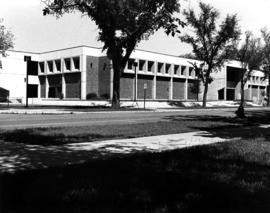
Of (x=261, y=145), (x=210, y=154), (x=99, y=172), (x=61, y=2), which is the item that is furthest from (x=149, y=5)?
(x=261, y=145)

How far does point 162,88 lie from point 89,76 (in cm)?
1479

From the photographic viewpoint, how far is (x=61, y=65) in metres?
72.4

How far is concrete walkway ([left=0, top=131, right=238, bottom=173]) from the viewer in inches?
320

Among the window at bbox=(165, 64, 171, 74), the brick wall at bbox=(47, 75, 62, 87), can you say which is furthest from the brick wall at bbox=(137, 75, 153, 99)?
the brick wall at bbox=(47, 75, 62, 87)

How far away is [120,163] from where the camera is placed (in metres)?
7.89

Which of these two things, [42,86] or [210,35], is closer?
[210,35]

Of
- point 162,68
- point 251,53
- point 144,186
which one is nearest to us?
point 144,186

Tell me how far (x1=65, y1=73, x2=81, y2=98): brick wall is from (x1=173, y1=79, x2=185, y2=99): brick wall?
19.0 meters

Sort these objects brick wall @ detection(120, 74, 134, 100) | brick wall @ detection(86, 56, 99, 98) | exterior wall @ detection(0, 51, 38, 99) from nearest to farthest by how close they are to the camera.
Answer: brick wall @ detection(86, 56, 99, 98), brick wall @ detection(120, 74, 134, 100), exterior wall @ detection(0, 51, 38, 99)

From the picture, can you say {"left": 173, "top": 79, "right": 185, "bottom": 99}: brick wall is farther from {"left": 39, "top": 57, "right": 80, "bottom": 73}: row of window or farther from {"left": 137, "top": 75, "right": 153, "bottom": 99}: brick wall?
{"left": 39, "top": 57, "right": 80, "bottom": 73}: row of window

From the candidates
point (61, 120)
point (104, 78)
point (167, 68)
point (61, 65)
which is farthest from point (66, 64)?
point (61, 120)

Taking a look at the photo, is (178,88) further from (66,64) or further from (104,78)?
(66,64)

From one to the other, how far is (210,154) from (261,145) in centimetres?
228

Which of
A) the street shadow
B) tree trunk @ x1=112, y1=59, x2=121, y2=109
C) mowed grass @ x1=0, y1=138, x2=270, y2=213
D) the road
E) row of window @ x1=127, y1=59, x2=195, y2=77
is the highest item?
row of window @ x1=127, y1=59, x2=195, y2=77
